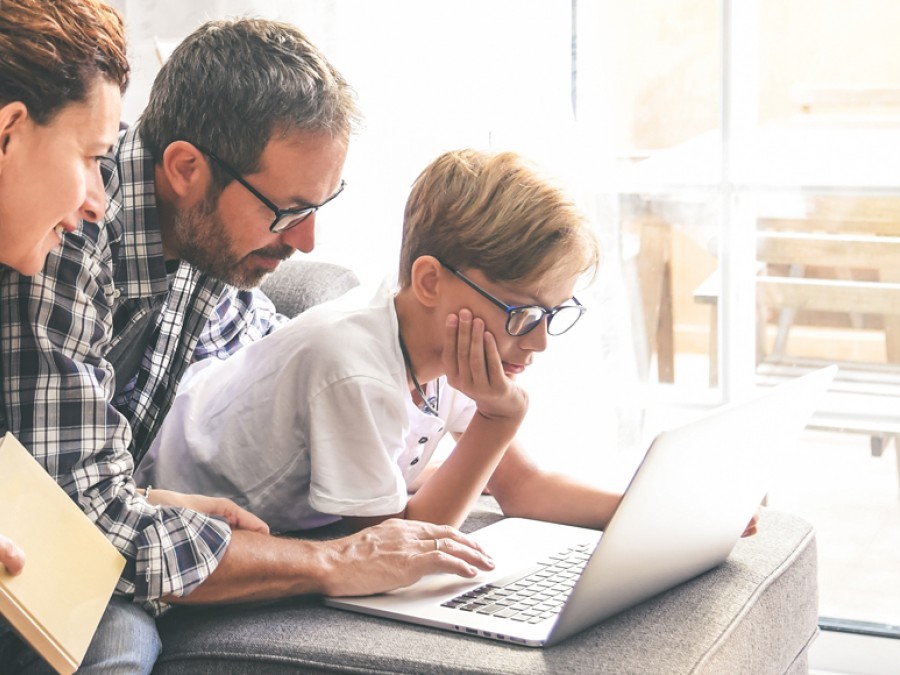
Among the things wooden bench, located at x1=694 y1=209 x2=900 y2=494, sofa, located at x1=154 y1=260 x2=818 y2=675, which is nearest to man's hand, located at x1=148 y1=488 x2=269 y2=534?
sofa, located at x1=154 y1=260 x2=818 y2=675

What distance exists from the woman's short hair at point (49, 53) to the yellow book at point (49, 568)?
32 centimetres

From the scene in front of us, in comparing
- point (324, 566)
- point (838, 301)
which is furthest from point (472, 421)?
point (838, 301)

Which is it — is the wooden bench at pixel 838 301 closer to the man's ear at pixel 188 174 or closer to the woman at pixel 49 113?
the man's ear at pixel 188 174

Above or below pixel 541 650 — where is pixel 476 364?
above

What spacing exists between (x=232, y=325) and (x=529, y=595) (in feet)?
2.30

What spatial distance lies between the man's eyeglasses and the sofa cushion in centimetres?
49

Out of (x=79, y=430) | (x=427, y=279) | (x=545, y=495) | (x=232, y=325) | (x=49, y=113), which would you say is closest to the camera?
(x=49, y=113)

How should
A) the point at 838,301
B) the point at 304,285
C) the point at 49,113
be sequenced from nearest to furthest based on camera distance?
the point at 49,113 < the point at 304,285 < the point at 838,301

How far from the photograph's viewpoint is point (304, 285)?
193 cm

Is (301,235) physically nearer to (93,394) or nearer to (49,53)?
(93,394)

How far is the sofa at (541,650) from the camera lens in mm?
1132

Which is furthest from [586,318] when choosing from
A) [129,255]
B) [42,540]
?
[42,540]

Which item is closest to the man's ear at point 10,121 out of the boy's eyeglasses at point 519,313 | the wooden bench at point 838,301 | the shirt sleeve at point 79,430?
the shirt sleeve at point 79,430

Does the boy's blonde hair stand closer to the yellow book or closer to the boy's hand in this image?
the boy's hand
